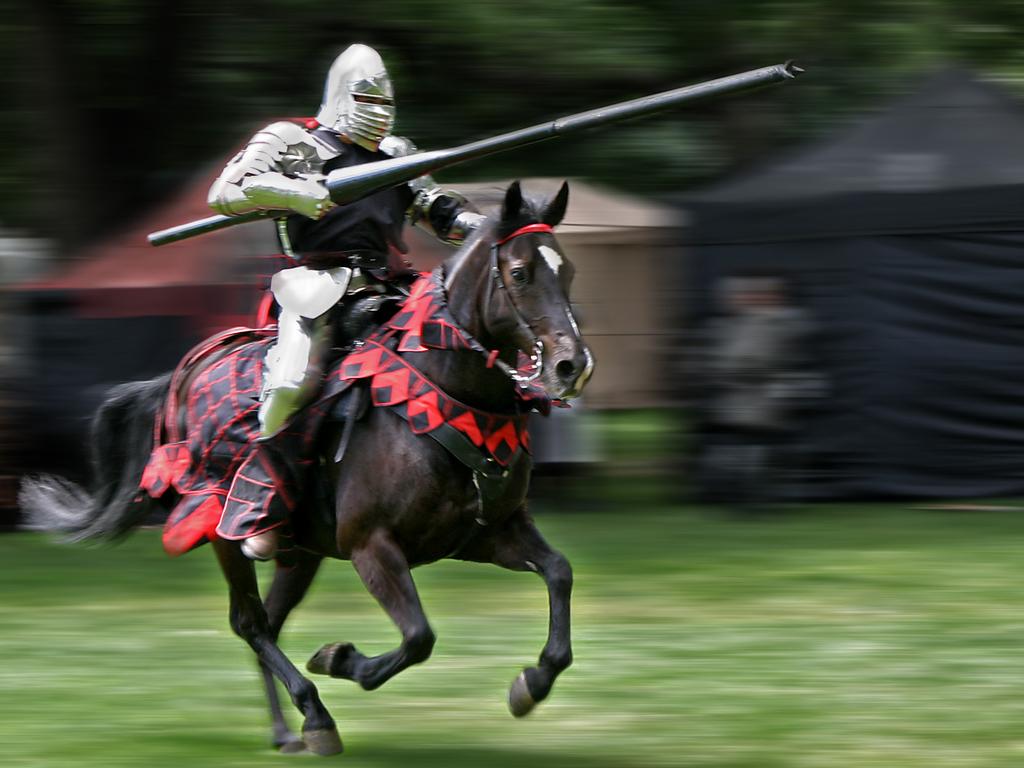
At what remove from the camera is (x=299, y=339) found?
616 cm

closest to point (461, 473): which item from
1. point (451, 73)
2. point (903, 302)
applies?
point (903, 302)

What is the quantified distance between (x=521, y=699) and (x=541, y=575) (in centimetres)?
44

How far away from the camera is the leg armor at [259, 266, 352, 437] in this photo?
6117 mm

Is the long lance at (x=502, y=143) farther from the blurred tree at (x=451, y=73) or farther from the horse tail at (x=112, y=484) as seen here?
the blurred tree at (x=451, y=73)

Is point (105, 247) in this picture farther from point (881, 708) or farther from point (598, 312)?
point (881, 708)

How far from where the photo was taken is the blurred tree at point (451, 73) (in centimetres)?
1354

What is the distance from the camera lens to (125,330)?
1190 centimetres

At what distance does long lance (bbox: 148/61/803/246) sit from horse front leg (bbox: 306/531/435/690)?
3.92 ft

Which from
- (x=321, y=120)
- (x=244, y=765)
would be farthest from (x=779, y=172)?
(x=244, y=765)

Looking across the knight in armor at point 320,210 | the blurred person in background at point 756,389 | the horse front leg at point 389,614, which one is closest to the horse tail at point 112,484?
the knight in armor at point 320,210

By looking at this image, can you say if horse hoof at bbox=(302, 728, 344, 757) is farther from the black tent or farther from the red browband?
the black tent

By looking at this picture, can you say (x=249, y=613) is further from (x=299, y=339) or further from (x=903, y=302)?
(x=903, y=302)

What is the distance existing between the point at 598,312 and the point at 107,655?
20.9 feet

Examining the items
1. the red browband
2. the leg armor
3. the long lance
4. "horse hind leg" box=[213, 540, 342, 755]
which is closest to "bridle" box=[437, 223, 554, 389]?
the red browband
